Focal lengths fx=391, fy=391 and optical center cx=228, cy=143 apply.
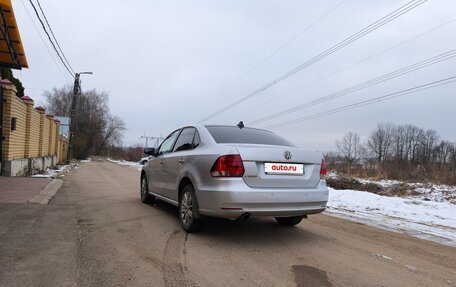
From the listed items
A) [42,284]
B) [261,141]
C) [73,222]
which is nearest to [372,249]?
[261,141]

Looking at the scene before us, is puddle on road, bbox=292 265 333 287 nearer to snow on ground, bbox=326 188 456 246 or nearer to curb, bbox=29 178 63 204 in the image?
snow on ground, bbox=326 188 456 246

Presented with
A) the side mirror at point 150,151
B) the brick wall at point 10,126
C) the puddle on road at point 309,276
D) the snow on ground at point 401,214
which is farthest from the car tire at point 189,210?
the brick wall at point 10,126

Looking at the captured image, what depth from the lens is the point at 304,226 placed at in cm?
676

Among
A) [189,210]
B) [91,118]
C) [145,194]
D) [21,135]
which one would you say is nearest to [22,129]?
[21,135]

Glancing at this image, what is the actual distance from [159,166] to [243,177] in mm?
2910

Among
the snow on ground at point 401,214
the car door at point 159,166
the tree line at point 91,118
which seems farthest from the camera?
the tree line at point 91,118

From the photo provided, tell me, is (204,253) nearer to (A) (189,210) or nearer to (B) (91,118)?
(A) (189,210)

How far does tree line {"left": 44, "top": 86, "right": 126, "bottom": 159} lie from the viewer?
235ft

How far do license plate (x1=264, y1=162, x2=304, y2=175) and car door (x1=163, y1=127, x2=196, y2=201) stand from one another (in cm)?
147

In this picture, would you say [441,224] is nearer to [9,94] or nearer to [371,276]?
[371,276]

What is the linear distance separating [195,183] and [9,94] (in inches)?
408

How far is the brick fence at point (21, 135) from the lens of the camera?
42.6ft

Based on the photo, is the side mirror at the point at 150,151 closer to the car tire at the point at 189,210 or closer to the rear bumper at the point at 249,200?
the car tire at the point at 189,210

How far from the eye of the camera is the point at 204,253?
479cm
